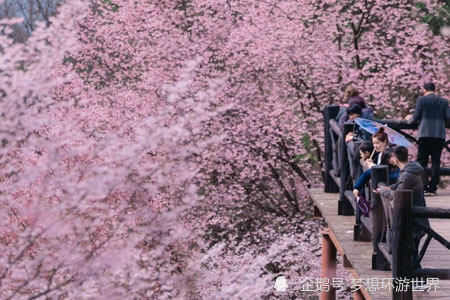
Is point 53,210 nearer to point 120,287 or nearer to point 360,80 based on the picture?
point 120,287

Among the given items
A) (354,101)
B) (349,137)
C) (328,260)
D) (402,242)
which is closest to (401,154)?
(402,242)

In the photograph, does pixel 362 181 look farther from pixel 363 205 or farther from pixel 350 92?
pixel 350 92

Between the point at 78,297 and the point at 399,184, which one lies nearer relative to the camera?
the point at 78,297

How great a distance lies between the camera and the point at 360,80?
16.0 m

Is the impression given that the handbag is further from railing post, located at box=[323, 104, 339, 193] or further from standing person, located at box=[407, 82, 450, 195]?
standing person, located at box=[407, 82, 450, 195]

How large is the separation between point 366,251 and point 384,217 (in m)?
1.01

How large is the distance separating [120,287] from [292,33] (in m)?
11.3

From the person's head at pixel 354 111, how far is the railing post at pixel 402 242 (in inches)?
137

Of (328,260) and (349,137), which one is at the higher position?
(349,137)

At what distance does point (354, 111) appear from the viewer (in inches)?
344

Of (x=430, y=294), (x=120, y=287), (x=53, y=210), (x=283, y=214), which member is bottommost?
(x=283, y=214)

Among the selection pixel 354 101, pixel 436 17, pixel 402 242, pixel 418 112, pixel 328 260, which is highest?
pixel 402 242

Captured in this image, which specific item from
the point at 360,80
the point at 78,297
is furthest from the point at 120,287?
the point at 360,80

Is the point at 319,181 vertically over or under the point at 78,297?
under
